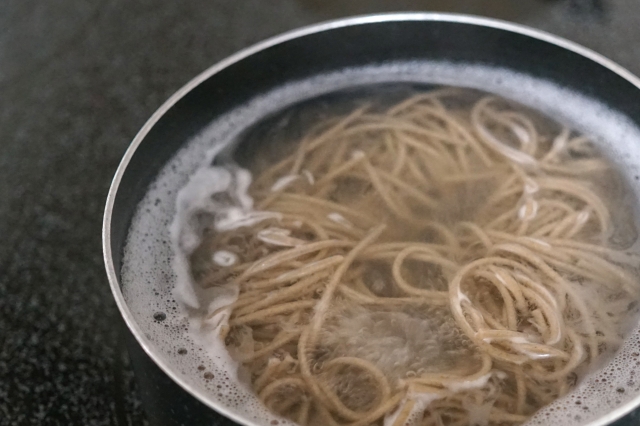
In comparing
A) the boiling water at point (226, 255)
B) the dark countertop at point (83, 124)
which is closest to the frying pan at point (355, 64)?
the boiling water at point (226, 255)

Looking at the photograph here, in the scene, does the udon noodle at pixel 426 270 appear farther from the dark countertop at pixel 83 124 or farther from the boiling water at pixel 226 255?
the dark countertop at pixel 83 124

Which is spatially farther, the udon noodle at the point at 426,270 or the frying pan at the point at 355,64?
the frying pan at the point at 355,64

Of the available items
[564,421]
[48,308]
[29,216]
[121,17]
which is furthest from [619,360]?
[121,17]

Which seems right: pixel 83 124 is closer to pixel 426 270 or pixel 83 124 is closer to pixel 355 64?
pixel 355 64

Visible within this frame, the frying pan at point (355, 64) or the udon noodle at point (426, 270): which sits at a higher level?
the frying pan at point (355, 64)

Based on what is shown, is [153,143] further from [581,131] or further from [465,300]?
[581,131]

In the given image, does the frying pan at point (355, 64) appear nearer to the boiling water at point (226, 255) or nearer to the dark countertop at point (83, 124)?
the boiling water at point (226, 255)
